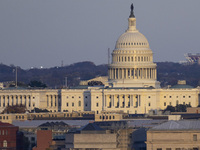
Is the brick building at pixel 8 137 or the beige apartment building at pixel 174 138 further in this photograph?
the brick building at pixel 8 137

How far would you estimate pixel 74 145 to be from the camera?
130 meters

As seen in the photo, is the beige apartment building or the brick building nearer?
the beige apartment building

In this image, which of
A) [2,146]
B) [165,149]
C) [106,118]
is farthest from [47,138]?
[106,118]

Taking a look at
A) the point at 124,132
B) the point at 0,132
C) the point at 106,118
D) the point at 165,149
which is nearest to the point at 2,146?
the point at 0,132

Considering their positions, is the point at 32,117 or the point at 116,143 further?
the point at 32,117

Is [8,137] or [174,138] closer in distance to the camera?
[174,138]

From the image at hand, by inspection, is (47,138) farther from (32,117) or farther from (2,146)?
(32,117)

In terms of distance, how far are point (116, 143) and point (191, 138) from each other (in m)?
6.70

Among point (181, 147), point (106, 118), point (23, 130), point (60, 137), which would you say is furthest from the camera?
point (106, 118)

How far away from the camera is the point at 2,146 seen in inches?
5610

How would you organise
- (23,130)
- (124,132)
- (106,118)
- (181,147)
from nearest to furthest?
(181,147)
(124,132)
(23,130)
(106,118)

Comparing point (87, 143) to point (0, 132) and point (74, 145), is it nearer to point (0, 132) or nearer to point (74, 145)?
point (74, 145)

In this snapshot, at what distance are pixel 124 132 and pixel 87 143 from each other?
18.9 feet

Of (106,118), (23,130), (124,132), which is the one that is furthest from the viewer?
(106,118)
